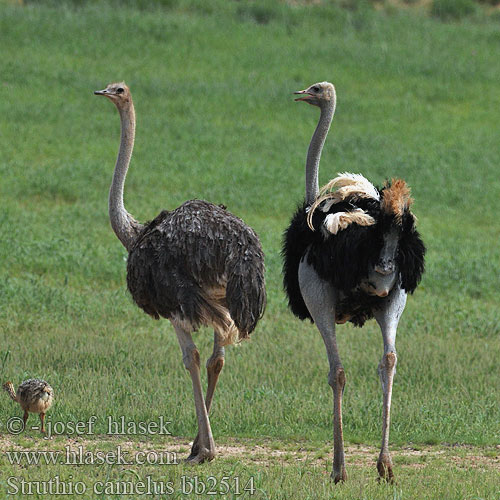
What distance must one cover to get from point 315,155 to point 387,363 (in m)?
1.88

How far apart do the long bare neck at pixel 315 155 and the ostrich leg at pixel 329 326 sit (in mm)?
676

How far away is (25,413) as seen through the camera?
7770 millimetres

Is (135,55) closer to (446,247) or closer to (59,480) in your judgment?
(446,247)

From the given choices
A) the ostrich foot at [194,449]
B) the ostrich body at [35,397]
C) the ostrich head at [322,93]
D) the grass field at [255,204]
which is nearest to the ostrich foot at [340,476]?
the grass field at [255,204]

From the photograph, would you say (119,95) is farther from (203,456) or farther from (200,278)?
(203,456)

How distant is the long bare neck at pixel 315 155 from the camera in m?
7.71

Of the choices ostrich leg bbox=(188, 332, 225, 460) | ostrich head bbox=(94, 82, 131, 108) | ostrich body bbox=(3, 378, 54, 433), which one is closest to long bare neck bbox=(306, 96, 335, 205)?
ostrich leg bbox=(188, 332, 225, 460)

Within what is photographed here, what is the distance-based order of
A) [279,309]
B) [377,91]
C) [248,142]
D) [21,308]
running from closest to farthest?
1. [21,308]
2. [279,309]
3. [248,142]
4. [377,91]

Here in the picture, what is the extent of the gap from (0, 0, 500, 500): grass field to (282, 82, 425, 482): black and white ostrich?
0.67 metres

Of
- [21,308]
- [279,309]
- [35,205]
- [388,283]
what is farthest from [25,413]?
[35,205]

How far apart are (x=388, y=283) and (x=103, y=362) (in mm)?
3808

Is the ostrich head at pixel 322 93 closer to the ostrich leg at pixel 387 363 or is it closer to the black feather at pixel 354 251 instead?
the black feather at pixel 354 251

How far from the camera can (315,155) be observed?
7891 millimetres

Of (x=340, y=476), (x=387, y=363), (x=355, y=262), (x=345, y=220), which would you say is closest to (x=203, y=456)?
(x=340, y=476)
